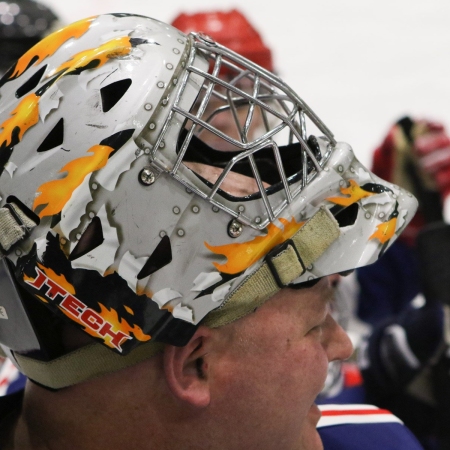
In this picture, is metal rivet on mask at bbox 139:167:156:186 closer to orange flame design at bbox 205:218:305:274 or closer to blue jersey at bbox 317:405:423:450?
orange flame design at bbox 205:218:305:274

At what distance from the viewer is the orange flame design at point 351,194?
0.99 meters

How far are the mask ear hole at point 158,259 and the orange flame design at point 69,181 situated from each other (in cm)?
11

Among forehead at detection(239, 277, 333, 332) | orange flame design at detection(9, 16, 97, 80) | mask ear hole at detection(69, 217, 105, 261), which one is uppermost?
orange flame design at detection(9, 16, 97, 80)

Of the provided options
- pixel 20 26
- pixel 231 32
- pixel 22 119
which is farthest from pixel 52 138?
pixel 231 32

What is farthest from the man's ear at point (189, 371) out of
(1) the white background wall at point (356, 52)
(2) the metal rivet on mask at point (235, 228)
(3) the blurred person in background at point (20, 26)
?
(1) the white background wall at point (356, 52)

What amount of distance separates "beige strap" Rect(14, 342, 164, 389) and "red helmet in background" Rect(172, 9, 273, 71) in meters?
1.64

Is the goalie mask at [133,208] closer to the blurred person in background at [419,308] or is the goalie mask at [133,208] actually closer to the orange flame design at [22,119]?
the orange flame design at [22,119]

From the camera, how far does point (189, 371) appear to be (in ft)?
3.27

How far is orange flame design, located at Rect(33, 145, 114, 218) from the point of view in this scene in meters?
0.88

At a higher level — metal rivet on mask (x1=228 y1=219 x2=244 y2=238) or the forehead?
metal rivet on mask (x1=228 y1=219 x2=244 y2=238)

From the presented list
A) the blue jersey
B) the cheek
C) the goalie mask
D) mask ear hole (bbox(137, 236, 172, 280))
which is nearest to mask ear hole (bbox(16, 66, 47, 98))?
the goalie mask

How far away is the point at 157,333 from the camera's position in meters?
0.93

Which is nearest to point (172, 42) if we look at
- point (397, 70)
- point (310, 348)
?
point (310, 348)

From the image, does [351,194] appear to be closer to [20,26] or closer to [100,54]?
[100,54]
